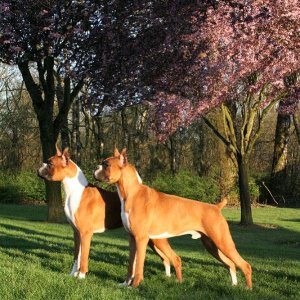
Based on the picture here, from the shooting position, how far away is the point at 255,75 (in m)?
18.8

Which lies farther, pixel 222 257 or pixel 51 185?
pixel 51 185

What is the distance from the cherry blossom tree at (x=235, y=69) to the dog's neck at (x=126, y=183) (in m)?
5.36

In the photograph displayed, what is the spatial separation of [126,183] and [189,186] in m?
24.9

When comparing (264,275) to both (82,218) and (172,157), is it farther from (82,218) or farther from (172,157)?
(172,157)

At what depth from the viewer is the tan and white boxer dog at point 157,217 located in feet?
24.0

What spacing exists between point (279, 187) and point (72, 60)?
22979mm

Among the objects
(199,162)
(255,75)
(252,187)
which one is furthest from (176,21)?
(199,162)

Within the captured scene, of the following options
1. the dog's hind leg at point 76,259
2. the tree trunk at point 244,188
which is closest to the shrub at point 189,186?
the tree trunk at point 244,188

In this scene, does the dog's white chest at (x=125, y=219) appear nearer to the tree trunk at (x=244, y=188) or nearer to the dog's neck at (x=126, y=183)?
the dog's neck at (x=126, y=183)

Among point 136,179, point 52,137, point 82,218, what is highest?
point 52,137

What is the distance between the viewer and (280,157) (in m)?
34.7

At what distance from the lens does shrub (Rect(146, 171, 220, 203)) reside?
3142 cm

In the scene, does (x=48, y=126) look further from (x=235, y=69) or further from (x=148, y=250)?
(x=148, y=250)

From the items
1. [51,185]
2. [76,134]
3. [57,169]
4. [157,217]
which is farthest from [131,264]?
[76,134]
